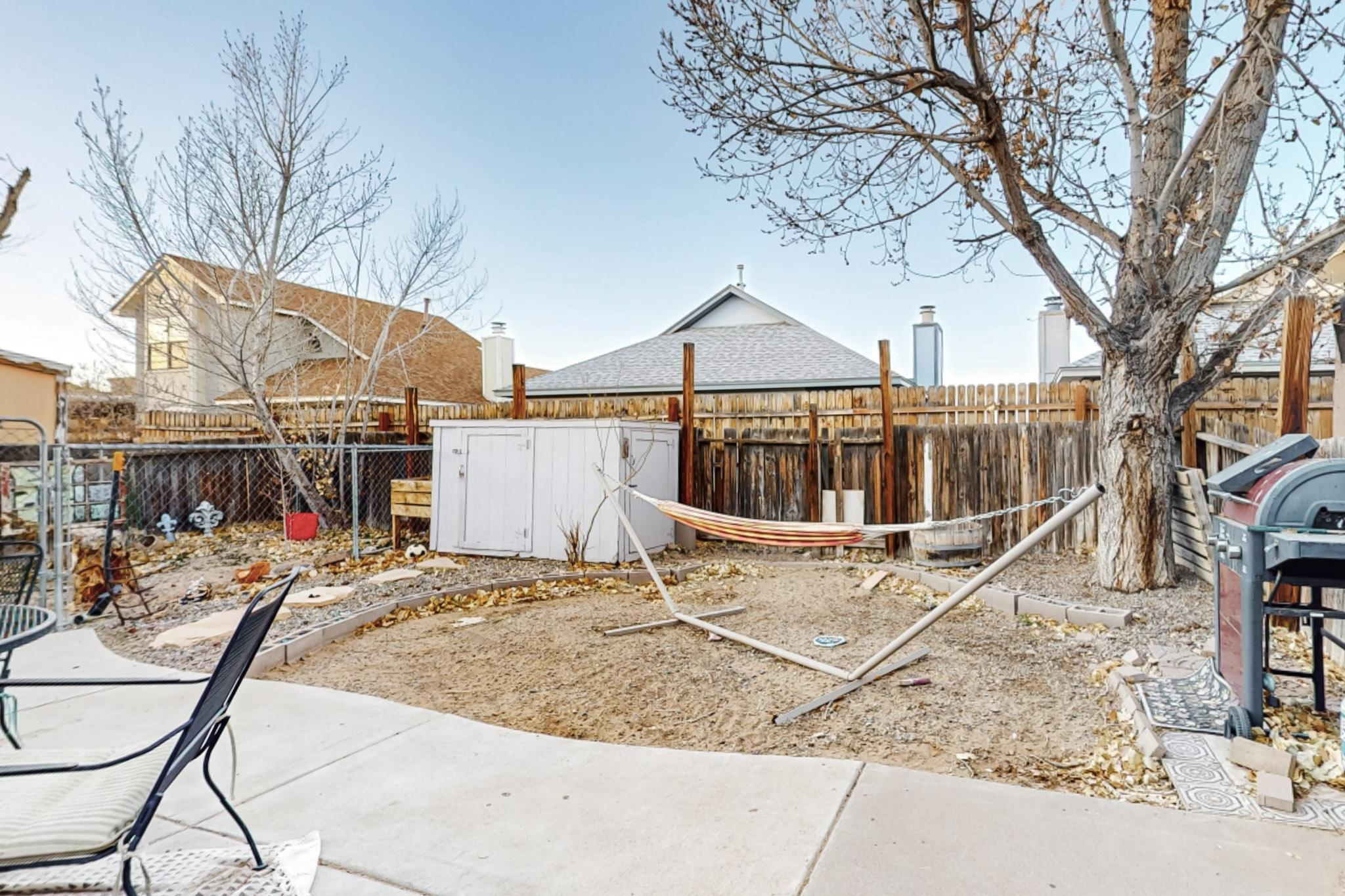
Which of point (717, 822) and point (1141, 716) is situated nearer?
point (717, 822)

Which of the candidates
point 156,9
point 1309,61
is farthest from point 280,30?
point 1309,61

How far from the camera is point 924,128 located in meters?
5.45

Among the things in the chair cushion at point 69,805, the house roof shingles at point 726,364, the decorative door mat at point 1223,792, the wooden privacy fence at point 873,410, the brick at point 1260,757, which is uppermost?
the house roof shingles at point 726,364

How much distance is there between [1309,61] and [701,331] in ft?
32.2

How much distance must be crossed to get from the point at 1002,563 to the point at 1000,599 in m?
2.48

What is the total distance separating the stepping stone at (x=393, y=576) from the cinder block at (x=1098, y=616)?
5.11m

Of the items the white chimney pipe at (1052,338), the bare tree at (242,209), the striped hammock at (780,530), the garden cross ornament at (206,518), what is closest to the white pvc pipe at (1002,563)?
the striped hammock at (780,530)

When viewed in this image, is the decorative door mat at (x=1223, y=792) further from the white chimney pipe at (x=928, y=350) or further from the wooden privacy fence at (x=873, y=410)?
the white chimney pipe at (x=928, y=350)

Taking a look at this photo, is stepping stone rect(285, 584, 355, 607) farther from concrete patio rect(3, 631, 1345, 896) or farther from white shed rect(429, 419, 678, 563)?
concrete patio rect(3, 631, 1345, 896)

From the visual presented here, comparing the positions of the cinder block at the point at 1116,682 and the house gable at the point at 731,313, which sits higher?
the house gable at the point at 731,313

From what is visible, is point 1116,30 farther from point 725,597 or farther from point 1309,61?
point 725,597

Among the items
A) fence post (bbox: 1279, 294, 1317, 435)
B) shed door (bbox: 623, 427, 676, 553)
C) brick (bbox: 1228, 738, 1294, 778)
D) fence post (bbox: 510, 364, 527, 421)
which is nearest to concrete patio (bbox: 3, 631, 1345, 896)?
brick (bbox: 1228, 738, 1294, 778)

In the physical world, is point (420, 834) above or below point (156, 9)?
below

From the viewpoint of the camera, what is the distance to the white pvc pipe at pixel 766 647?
3.56 meters
